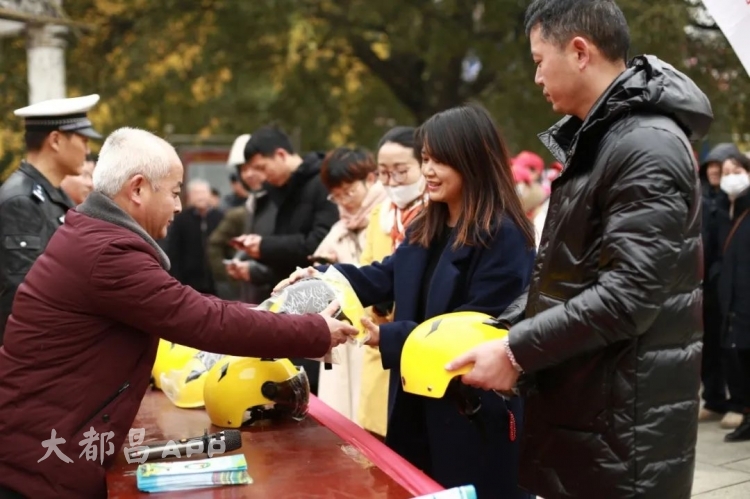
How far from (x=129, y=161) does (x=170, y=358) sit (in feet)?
4.07

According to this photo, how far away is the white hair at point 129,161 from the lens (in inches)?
123

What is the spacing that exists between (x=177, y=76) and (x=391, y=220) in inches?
419

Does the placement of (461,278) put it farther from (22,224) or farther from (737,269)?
(737,269)

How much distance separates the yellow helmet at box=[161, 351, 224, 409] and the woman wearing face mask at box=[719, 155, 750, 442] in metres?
5.11

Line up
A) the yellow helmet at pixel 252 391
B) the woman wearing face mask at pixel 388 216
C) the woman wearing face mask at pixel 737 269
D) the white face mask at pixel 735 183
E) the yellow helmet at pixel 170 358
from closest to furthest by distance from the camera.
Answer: the yellow helmet at pixel 252 391 < the yellow helmet at pixel 170 358 < the woman wearing face mask at pixel 388 216 < the woman wearing face mask at pixel 737 269 < the white face mask at pixel 735 183

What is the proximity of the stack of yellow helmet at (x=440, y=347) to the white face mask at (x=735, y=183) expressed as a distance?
18.1 feet

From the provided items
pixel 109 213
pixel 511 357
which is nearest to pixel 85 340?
pixel 109 213

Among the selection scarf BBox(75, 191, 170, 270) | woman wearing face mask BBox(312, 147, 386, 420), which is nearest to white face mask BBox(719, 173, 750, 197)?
woman wearing face mask BBox(312, 147, 386, 420)

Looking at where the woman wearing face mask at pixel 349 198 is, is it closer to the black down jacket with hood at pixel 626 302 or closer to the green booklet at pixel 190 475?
the green booklet at pixel 190 475

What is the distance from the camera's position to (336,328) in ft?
11.1

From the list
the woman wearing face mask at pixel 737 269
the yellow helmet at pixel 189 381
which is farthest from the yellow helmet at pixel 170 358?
the woman wearing face mask at pixel 737 269

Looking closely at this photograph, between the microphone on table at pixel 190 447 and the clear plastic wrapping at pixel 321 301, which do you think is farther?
the clear plastic wrapping at pixel 321 301

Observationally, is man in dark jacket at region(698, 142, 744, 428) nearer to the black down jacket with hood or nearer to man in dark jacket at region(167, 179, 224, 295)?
man in dark jacket at region(167, 179, 224, 295)

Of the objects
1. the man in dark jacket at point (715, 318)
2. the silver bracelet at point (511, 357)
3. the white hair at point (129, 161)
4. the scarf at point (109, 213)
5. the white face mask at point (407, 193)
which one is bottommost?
the man in dark jacket at point (715, 318)
